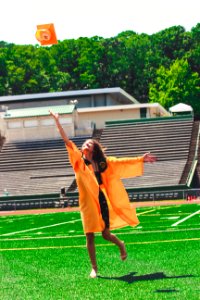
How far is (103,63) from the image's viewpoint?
91375 millimetres

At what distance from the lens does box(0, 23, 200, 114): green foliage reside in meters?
87.9

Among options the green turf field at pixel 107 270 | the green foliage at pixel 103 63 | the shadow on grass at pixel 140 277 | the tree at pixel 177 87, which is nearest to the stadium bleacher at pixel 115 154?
the tree at pixel 177 87

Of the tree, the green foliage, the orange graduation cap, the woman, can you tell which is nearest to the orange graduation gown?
the woman

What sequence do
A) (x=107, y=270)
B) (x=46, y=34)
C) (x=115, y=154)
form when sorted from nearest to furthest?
1. (x=107, y=270)
2. (x=115, y=154)
3. (x=46, y=34)

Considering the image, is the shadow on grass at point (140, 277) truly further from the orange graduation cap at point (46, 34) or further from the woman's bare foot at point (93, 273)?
the orange graduation cap at point (46, 34)

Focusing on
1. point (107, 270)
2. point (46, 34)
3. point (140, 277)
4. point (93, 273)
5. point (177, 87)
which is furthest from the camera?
point (177, 87)

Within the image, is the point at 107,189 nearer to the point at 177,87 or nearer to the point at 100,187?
the point at 100,187

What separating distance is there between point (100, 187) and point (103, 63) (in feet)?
273

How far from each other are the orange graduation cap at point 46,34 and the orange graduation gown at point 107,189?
48008 mm

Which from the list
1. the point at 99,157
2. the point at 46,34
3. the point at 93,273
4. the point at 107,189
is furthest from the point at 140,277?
the point at 46,34

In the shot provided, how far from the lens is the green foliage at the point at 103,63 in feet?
288

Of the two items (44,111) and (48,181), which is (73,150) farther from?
(44,111)

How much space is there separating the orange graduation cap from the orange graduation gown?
48008 millimetres

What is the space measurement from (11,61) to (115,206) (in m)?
85.4
